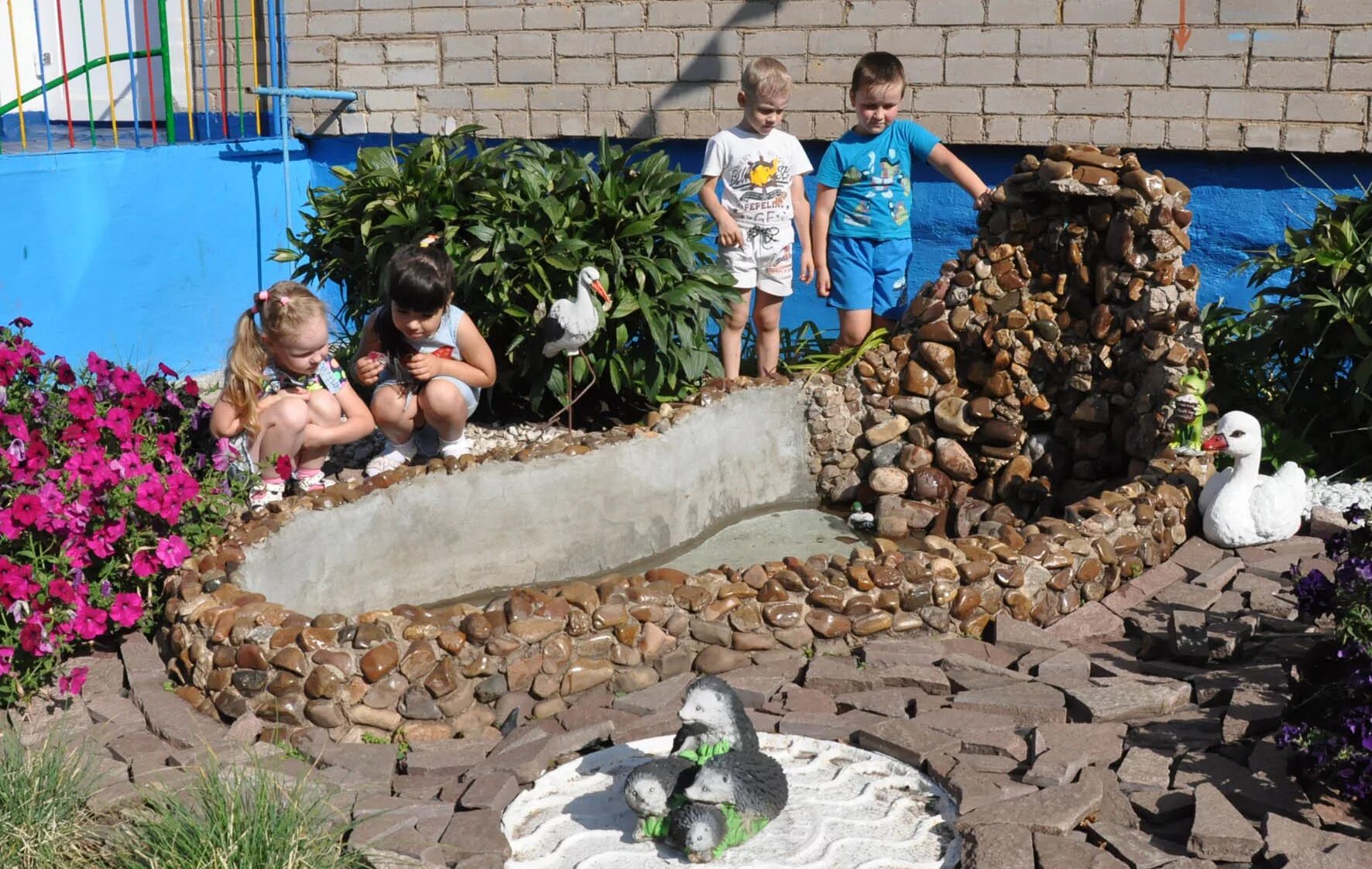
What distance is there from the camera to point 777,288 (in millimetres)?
6445

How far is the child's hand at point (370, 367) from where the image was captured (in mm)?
5449

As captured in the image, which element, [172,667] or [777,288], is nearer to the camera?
[172,667]

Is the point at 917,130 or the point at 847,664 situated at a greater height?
the point at 917,130

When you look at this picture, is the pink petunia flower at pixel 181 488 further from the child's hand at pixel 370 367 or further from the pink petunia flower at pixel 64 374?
the child's hand at pixel 370 367

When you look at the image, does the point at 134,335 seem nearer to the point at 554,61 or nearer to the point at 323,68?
the point at 323,68

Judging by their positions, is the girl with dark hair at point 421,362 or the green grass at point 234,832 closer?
the green grass at point 234,832

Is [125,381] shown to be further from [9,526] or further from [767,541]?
[767,541]

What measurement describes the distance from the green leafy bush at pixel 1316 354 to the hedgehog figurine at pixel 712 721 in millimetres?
3541

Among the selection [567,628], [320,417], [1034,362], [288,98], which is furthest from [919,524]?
[288,98]

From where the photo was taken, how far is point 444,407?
5.42 m

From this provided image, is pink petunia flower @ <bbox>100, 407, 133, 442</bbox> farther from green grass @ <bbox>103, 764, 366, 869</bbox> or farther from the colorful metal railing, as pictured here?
the colorful metal railing

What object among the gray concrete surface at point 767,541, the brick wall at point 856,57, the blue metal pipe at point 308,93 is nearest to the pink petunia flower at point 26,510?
the gray concrete surface at point 767,541

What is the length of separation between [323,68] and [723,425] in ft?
15.8

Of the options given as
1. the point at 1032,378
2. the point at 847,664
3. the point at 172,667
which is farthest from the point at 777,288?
the point at 172,667
